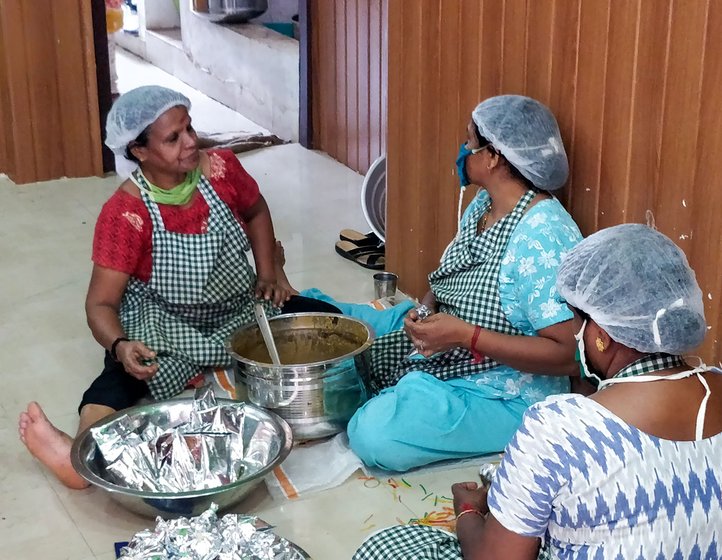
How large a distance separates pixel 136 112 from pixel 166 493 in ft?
3.59

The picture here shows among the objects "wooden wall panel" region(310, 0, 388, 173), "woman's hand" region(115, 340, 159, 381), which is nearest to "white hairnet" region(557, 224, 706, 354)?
"woman's hand" region(115, 340, 159, 381)

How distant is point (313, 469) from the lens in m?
2.72

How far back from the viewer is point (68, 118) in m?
5.04

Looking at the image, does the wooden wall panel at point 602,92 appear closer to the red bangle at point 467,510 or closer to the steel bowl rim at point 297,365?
the steel bowl rim at point 297,365

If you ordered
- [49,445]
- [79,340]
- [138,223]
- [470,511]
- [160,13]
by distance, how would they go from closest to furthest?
[470,511] < [49,445] < [138,223] < [79,340] < [160,13]

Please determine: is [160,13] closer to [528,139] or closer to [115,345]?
[115,345]

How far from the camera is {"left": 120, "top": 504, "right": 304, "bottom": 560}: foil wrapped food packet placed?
82.0 inches

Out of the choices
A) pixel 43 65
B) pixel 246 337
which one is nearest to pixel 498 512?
pixel 246 337

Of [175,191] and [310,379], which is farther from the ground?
[175,191]

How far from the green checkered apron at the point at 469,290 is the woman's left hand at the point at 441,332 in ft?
0.34

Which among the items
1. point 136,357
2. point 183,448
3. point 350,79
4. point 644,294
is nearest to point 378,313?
point 136,357

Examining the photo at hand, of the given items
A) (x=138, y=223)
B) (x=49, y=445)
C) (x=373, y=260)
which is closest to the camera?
(x=49, y=445)

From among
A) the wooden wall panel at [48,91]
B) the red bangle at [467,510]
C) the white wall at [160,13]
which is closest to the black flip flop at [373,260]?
the wooden wall panel at [48,91]

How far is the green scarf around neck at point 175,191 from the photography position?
120 inches
